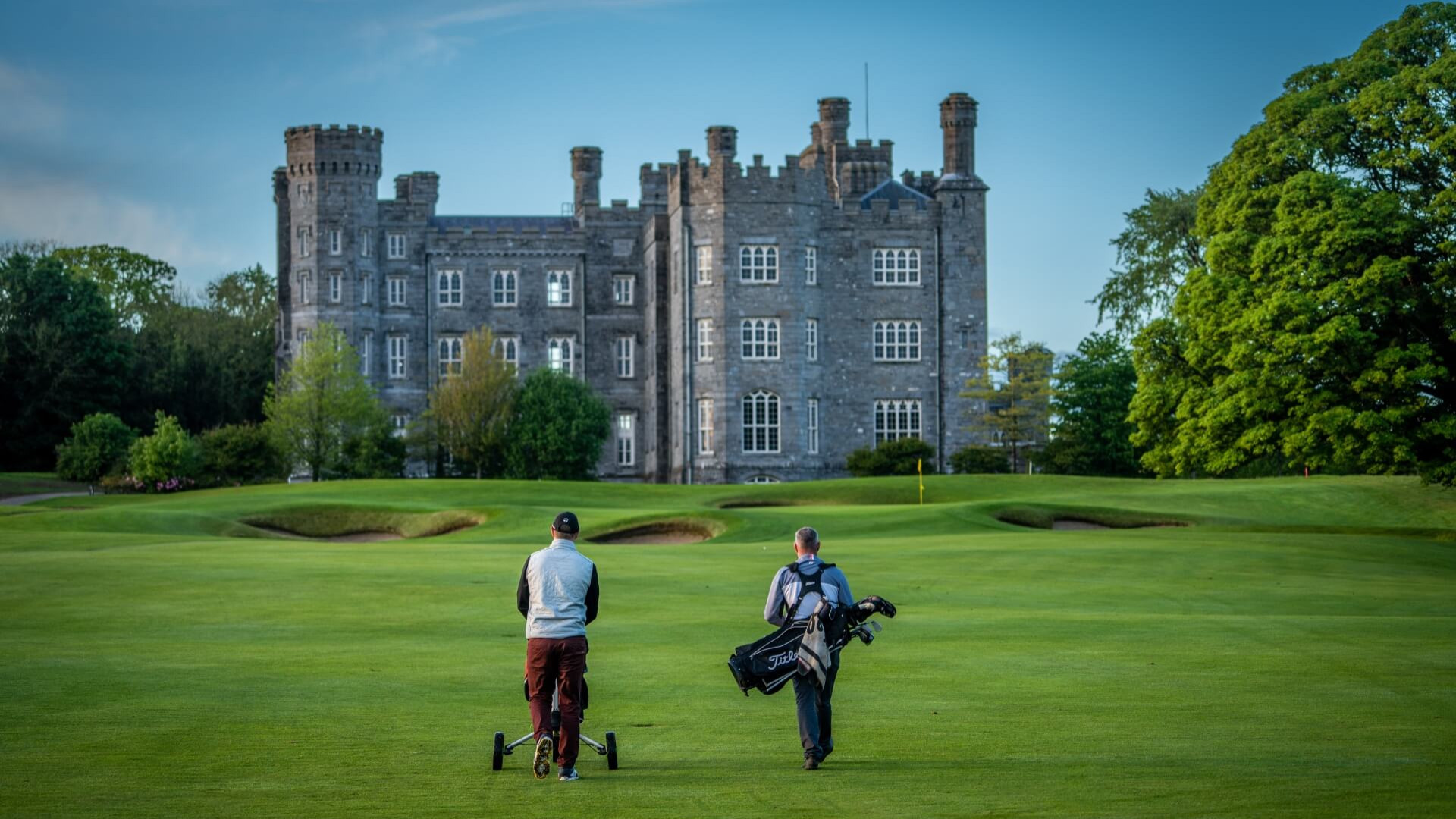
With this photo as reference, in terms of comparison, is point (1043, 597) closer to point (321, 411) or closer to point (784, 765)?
point (784, 765)

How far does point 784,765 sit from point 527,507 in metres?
35.4

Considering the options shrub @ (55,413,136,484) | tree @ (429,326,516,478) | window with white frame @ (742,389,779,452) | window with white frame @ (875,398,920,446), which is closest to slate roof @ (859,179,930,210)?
window with white frame @ (875,398,920,446)

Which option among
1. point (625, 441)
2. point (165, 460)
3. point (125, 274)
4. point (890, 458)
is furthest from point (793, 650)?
point (125, 274)

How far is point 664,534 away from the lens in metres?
45.6

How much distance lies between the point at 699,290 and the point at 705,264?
3.61ft

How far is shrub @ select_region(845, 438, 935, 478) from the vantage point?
69.3 metres

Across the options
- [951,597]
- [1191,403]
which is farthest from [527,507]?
[951,597]

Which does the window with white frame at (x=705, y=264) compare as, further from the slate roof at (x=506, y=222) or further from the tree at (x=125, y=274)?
the tree at (x=125, y=274)

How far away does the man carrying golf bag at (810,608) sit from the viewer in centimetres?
1378

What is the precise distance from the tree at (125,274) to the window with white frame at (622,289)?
4072cm

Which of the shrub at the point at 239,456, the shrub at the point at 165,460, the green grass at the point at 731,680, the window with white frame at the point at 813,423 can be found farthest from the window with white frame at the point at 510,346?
the green grass at the point at 731,680

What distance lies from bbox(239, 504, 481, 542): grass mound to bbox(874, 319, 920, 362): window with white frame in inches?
1143

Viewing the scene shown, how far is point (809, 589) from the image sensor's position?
1405 cm

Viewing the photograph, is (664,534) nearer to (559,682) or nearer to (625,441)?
(559,682)
